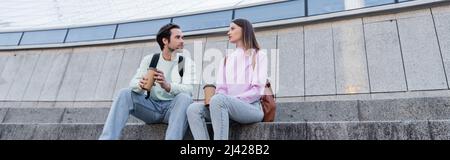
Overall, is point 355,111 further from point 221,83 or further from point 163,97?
point 163,97

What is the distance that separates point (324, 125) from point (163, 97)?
1716 millimetres

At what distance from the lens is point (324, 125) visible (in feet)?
11.1

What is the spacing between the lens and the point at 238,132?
3641mm

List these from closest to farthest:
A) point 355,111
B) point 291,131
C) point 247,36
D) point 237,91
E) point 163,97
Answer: point 291,131, point 237,91, point 163,97, point 247,36, point 355,111

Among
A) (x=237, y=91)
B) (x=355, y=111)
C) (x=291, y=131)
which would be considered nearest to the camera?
(x=291, y=131)

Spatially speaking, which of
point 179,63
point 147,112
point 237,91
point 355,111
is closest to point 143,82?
point 147,112

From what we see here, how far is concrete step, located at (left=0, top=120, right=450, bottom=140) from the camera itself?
9.86 ft

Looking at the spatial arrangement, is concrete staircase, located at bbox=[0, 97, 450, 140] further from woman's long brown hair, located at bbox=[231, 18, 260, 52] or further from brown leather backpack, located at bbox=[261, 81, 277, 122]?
woman's long brown hair, located at bbox=[231, 18, 260, 52]

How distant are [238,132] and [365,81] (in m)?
3.89

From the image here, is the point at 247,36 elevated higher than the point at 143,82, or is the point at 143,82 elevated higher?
the point at 247,36

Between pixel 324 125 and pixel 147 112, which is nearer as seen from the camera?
pixel 324 125

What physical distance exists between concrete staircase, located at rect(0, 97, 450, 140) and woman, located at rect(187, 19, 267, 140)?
267 mm
